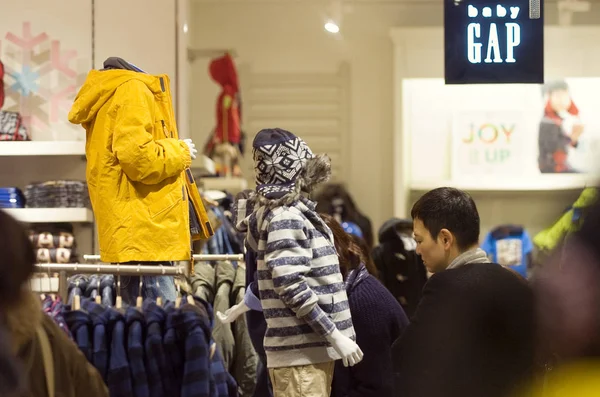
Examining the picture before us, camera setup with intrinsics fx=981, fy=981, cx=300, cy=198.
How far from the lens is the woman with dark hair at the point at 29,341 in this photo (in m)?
1.86

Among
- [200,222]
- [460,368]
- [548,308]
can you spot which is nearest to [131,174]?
[200,222]

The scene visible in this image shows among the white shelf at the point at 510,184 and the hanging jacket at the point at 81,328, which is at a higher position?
the white shelf at the point at 510,184

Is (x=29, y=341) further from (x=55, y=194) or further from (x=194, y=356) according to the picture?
(x=55, y=194)

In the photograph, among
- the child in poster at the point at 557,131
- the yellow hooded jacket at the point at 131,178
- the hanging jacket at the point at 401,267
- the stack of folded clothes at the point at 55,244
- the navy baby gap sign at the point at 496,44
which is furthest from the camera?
the child in poster at the point at 557,131

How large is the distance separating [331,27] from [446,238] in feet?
18.7

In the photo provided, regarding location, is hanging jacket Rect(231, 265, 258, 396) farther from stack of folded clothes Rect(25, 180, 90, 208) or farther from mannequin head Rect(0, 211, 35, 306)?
mannequin head Rect(0, 211, 35, 306)

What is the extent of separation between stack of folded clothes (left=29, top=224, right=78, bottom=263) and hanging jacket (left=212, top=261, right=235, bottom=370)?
2.90ft

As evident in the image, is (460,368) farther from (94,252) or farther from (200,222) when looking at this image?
(94,252)

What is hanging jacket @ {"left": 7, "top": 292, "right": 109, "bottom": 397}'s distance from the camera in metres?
1.95

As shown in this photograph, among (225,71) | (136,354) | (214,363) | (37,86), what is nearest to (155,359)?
(136,354)

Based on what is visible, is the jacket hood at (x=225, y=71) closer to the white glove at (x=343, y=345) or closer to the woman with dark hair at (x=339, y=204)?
the woman with dark hair at (x=339, y=204)

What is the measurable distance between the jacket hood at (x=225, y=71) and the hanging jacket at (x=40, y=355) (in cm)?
482

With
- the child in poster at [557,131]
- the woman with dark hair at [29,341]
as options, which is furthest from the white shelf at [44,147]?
the child in poster at [557,131]

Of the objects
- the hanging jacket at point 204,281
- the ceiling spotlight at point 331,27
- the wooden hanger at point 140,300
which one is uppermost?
the ceiling spotlight at point 331,27
